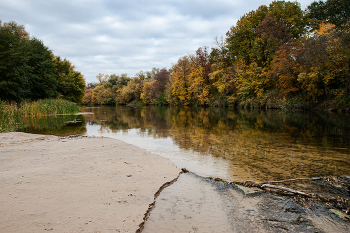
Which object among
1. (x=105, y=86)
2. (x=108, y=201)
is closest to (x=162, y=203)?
(x=108, y=201)

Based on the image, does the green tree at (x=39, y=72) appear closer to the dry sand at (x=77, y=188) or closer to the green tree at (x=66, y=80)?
the green tree at (x=66, y=80)

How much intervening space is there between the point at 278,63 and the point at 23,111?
91.9 ft

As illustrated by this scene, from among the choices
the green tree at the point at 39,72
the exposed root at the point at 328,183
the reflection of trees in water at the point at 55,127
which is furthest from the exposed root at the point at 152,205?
the green tree at the point at 39,72

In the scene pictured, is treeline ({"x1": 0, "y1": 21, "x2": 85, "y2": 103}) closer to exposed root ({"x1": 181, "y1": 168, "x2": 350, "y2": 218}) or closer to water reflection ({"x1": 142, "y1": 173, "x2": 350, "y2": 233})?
water reflection ({"x1": 142, "y1": 173, "x2": 350, "y2": 233})

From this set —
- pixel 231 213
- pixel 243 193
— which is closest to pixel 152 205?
pixel 231 213

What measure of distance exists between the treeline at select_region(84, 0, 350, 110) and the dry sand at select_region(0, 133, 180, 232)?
21.7 meters

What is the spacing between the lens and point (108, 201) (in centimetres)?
311

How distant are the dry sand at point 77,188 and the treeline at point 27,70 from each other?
1860 centimetres

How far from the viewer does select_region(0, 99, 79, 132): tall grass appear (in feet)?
38.9

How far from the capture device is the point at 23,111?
18.9 meters

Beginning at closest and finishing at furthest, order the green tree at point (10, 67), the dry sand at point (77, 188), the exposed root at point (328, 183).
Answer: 1. the dry sand at point (77, 188)
2. the exposed root at point (328, 183)
3. the green tree at point (10, 67)

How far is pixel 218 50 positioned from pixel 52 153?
40889 millimetres

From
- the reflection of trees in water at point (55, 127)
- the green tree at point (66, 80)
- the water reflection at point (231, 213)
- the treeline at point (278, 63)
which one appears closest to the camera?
the water reflection at point (231, 213)

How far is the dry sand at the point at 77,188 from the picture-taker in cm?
252
